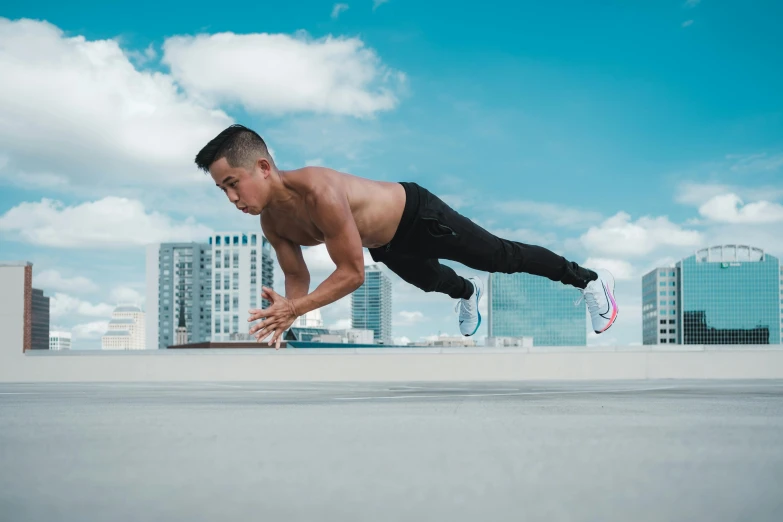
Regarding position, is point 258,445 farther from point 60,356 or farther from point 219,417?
point 60,356

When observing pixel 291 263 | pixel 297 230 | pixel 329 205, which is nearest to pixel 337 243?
pixel 329 205

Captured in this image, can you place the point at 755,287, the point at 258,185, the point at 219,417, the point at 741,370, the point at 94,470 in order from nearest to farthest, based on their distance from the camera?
the point at 94,470, the point at 219,417, the point at 258,185, the point at 741,370, the point at 755,287

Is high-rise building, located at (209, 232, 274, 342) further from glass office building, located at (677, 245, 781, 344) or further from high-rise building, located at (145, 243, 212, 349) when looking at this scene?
glass office building, located at (677, 245, 781, 344)

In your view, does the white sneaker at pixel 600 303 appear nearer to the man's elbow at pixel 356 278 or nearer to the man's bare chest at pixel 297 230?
the man's bare chest at pixel 297 230

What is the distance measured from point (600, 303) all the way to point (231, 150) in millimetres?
3332

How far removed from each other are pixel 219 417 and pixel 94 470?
0.88 m

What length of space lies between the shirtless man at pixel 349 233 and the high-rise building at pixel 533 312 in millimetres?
162029

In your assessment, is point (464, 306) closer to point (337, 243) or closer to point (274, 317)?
point (337, 243)

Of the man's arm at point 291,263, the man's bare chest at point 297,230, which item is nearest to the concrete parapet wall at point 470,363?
the man's arm at point 291,263

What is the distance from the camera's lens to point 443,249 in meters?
4.15

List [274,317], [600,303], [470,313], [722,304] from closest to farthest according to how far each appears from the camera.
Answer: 1. [274,317]
2. [600,303]
3. [470,313]
4. [722,304]

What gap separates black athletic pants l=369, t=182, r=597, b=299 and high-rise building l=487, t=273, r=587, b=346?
162 m

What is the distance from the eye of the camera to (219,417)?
204 centimetres

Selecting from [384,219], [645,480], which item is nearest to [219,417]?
[645,480]
